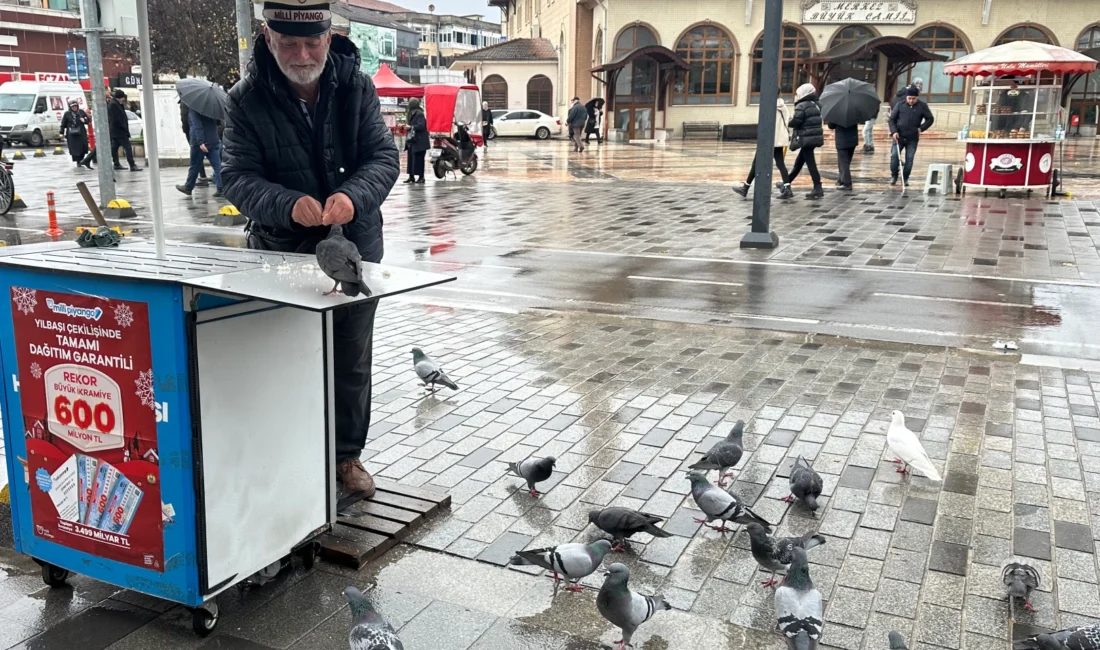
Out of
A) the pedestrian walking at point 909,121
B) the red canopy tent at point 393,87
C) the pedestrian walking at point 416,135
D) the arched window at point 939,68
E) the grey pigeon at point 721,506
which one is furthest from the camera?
the arched window at point 939,68

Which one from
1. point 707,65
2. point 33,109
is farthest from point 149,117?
point 707,65

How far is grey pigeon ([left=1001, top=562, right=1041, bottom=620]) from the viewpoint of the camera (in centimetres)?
332

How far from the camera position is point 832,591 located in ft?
11.4

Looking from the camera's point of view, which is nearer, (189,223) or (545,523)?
(545,523)

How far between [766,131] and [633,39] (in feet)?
100

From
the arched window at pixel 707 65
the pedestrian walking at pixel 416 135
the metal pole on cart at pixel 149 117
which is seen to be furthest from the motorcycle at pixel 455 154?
the arched window at pixel 707 65

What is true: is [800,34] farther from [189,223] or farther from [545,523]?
[545,523]

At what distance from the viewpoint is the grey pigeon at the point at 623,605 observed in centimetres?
304

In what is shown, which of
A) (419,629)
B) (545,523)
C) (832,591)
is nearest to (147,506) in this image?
(419,629)

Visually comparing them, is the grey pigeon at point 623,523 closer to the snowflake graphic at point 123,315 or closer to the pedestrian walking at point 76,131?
the snowflake graphic at point 123,315

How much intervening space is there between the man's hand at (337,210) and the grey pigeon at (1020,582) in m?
2.89

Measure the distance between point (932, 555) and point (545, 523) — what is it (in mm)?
1632

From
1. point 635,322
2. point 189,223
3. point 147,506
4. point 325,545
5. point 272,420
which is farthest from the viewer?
point 189,223

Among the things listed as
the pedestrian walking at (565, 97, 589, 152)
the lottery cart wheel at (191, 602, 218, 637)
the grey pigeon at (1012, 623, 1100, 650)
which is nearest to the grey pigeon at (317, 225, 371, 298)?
the lottery cart wheel at (191, 602, 218, 637)
